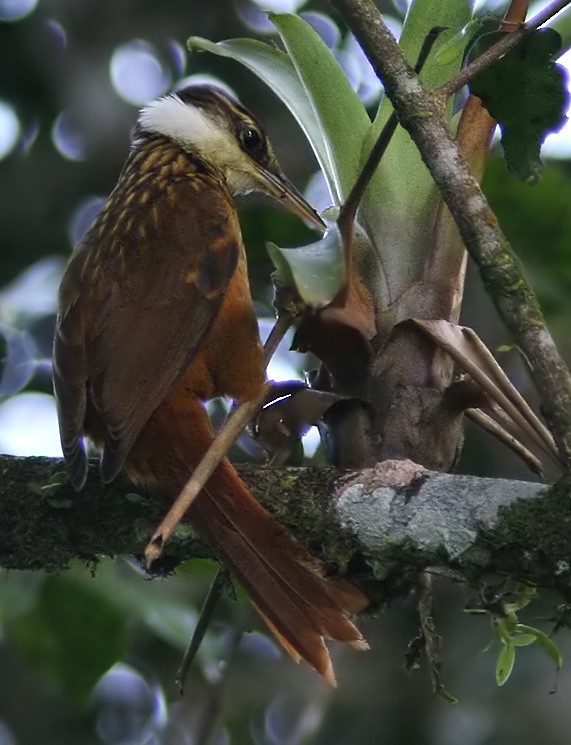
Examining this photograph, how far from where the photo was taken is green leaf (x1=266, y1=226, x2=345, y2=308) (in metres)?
1.57

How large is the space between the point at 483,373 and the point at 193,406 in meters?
0.65

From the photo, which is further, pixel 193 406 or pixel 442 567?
pixel 193 406

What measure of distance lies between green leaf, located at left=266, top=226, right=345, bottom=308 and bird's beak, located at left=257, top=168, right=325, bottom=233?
1.22 meters

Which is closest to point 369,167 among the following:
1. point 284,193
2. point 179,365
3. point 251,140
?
point 179,365

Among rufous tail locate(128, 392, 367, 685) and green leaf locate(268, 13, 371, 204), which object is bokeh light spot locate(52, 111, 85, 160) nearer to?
green leaf locate(268, 13, 371, 204)

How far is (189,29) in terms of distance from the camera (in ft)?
14.5

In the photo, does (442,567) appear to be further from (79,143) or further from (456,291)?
(79,143)

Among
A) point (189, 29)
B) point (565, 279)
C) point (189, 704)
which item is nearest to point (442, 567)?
point (565, 279)

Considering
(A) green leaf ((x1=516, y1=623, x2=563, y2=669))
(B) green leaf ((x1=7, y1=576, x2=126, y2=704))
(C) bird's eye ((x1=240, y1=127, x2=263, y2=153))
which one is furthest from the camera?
(C) bird's eye ((x1=240, y1=127, x2=263, y2=153))

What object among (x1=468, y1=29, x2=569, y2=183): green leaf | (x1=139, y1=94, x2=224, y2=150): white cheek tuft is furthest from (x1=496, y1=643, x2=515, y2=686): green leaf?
(x1=139, y1=94, x2=224, y2=150): white cheek tuft

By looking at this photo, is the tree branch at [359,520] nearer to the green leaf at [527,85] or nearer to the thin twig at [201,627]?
the thin twig at [201,627]

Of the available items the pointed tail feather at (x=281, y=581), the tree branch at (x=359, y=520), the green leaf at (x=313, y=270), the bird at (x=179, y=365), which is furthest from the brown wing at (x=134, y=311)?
the green leaf at (x=313, y=270)

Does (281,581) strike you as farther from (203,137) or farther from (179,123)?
(179,123)

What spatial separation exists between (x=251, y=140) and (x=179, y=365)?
3.09 feet
